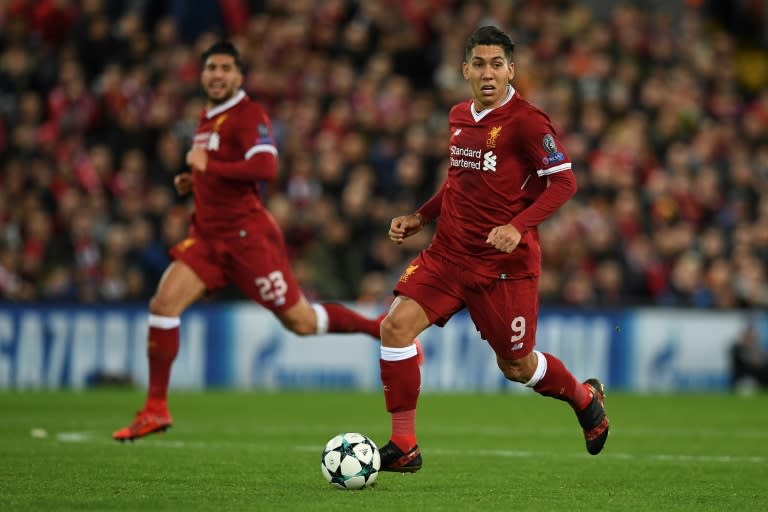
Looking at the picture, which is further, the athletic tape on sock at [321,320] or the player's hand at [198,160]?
the athletic tape on sock at [321,320]

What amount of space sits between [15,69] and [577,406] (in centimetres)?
1392

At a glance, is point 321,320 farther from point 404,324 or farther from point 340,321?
point 404,324

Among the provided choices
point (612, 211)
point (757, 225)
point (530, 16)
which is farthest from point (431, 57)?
point (757, 225)

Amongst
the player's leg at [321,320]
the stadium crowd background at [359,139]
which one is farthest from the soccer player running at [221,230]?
the stadium crowd background at [359,139]

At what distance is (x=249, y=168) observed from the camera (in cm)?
992

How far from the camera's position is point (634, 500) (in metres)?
7.26

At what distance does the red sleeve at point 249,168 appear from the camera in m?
9.87

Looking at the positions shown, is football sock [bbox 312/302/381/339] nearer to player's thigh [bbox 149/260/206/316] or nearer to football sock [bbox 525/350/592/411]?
player's thigh [bbox 149/260/206/316]

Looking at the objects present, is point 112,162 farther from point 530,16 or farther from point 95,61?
point 530,16

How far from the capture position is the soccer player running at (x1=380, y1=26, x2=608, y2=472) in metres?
7.86

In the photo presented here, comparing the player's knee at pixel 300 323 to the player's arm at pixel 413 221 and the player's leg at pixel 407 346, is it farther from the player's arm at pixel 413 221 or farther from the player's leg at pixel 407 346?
the player's leg at pixel 407 346

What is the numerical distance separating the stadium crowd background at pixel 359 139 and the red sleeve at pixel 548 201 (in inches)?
406

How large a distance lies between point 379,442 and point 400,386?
9.14 feet

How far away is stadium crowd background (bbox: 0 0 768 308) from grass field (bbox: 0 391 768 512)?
131 inches
